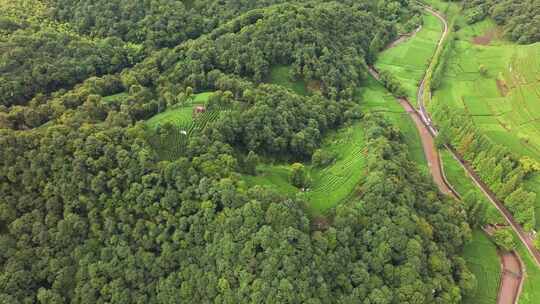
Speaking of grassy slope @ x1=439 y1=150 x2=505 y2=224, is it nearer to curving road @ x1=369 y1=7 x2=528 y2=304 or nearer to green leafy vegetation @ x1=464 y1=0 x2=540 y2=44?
curving road @ x1=369 y1=7 x2=528 y2=304

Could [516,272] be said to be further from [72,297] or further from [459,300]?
[72,297]

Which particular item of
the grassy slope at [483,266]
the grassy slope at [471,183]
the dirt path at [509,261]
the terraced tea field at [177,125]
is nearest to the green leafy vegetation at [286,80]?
the terraced tea field at [177,125]

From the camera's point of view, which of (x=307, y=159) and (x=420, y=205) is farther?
(x=307, y=159)

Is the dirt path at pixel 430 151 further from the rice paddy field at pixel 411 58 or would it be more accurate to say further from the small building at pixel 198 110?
the small building at pixel 198 110

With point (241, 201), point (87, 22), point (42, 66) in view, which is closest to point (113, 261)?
point (241, 201)

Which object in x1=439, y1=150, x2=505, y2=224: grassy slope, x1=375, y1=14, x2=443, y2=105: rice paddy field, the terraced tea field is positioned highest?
the terraced tea field

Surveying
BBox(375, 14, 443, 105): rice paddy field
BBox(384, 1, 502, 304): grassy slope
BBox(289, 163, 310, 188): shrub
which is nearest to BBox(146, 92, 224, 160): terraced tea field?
BBox(289, 163, 310, 188): shrub
